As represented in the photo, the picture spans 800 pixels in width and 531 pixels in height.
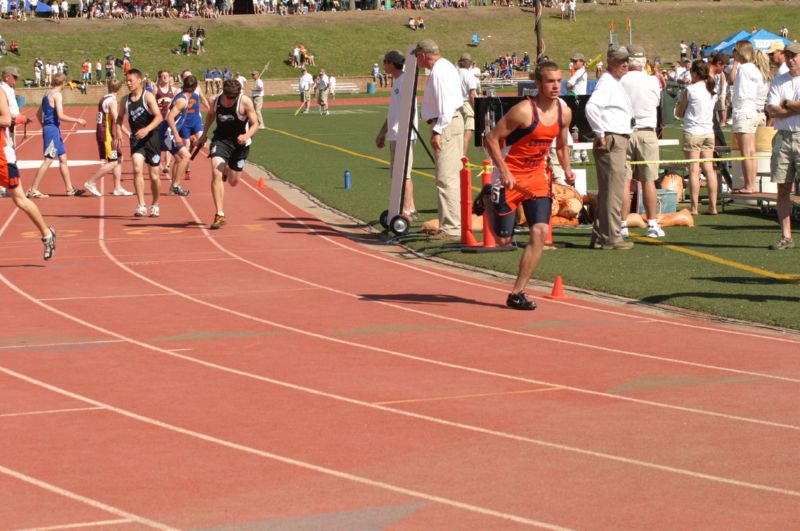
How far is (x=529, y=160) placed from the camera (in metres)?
11.4

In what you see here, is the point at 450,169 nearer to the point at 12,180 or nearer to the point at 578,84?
the point at 12,180

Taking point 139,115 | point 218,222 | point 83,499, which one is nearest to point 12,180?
point 218,222

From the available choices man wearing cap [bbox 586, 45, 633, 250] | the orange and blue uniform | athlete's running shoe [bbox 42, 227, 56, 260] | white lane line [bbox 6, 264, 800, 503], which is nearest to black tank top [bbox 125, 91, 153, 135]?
athlete's running shoe [bbox 42, 227, 56, 260]

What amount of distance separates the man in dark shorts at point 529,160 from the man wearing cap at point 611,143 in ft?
9.97

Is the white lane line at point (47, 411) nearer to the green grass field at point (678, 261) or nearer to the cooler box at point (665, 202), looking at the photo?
the green grass field at point (678, 261)

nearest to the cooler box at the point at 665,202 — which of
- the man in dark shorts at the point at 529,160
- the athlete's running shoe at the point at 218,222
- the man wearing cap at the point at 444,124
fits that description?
the man wearing cap at the point at 444,124

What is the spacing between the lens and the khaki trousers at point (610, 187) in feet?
47.5

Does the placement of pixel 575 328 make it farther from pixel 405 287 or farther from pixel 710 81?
pixel 710 81

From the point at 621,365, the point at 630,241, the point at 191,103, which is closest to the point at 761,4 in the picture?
the point at 191,103

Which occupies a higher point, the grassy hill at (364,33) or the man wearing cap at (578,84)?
the grassy hill at (364,33)

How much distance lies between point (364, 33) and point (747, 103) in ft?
228

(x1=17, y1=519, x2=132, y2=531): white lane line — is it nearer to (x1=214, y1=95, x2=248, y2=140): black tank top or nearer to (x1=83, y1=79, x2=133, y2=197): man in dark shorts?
(x1=214, y1=95, x2=248, y2=140): black tank top

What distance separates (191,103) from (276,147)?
10.1 metres

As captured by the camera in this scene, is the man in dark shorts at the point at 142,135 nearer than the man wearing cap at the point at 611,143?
No
